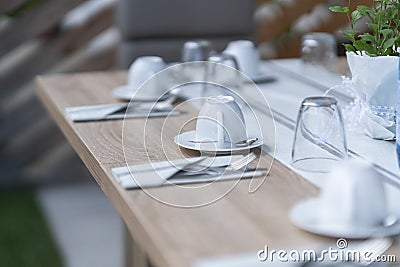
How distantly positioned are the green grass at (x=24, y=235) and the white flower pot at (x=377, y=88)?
4.45ft

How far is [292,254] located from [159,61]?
0.90 metres

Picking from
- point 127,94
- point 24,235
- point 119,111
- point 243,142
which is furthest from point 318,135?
point 24,235

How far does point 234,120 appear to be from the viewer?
111 cm

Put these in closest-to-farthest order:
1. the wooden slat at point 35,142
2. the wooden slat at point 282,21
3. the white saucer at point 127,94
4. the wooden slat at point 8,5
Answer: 1. the white saucer at point 127,94
2. the wooden slat at point 8,5
3. the wooden slat at point 282,21
4. the wooden slat at point 35,142

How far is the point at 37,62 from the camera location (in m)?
2.83

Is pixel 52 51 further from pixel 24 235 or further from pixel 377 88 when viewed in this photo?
pixel 377 88

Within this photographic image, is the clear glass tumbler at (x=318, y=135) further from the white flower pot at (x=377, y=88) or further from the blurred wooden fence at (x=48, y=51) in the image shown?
the blurred wooden fence at (x=48, y=51)

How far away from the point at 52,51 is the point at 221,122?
6.11 feet

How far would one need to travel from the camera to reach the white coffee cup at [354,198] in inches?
30.9

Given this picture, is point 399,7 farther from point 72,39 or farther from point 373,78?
point 72,39

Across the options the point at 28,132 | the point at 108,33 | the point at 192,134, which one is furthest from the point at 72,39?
the point at 192,134

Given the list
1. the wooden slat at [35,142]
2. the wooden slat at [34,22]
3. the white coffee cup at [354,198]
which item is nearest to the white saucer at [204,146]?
the white coffee cup at [354,198]

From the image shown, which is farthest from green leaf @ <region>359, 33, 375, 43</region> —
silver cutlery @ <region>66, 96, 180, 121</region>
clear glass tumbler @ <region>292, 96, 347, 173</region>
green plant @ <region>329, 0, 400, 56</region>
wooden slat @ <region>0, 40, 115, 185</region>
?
wooden slat @ <region>0, 40, 115, 185</region>

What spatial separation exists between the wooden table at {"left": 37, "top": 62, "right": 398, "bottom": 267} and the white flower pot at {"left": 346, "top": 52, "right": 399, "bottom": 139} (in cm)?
23
